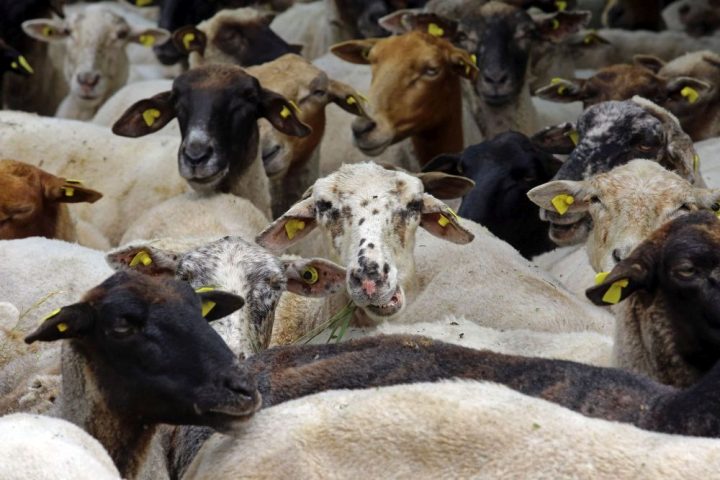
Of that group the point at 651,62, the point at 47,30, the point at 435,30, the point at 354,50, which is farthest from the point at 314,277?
the point at 47,30

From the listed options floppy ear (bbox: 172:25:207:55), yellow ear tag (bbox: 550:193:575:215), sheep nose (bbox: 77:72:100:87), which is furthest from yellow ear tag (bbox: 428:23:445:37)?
yellow ear tag (bbox: 550:193:575:215)

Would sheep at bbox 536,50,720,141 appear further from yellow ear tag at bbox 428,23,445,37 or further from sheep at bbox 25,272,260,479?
sheep at bbox 25,272,260,479

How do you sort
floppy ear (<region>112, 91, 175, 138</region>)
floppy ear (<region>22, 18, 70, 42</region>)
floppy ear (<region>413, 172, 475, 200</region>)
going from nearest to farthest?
floppy ear (<region>413, 172, 475, 200</region>)
floppy ear (<region>112, 91, 175, 138</region>)
floppy ear (<region>22, 18, 70, 42</region>)

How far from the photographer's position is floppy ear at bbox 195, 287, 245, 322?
5.85 meters

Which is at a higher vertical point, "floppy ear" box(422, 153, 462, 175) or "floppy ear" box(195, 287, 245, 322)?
"floppy ear" box(195, 287, 245, 322)

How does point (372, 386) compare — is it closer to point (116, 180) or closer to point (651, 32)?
point (116, 180)

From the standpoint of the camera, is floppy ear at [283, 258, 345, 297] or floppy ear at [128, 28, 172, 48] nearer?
floppy ear at [283, 258, 345, 297]

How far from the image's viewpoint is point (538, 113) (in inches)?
448

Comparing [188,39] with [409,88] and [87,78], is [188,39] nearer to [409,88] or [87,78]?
[87,78]

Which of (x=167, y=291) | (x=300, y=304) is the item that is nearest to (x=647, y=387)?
(x=167, y=291)

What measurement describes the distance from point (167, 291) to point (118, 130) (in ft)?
13.3

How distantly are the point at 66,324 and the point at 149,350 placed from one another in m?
0.29

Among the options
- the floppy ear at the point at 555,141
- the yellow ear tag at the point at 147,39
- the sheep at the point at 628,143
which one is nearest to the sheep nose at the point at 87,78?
the yellow ear tag at the point at 147,39

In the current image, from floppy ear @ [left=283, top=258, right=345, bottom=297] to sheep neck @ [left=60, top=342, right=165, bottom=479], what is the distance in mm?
1576
